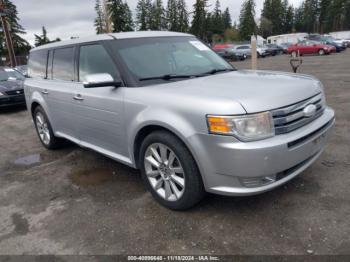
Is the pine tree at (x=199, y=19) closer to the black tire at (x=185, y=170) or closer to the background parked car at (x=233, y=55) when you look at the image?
the background parked car at (x=233, y=55)

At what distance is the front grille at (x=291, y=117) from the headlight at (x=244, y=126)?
3.6 inches

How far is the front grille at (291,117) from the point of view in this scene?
2.82 metres

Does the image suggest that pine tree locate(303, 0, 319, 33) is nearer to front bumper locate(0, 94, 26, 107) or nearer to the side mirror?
front bumper locate(0, 94, 26, 107)

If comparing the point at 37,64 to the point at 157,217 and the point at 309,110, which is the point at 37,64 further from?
the point at 309,110

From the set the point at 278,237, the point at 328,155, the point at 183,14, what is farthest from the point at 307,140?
the point at 183,14

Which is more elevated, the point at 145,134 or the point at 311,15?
the point at 311,15

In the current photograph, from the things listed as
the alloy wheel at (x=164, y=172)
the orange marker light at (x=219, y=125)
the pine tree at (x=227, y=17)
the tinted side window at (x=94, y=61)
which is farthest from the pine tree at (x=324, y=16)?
the orange marker light at (x=219, y=125)

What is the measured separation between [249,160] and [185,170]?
25.7 inches

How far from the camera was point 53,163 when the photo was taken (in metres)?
5.20

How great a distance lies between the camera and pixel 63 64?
4805mm

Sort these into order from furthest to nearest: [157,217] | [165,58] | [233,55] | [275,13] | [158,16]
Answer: [275,13] < [158,16] < [233,55] < [165,58] < [157,217]

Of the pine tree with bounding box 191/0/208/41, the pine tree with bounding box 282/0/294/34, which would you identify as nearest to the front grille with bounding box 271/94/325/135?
the pine tree with bounding box 191/0/208/41

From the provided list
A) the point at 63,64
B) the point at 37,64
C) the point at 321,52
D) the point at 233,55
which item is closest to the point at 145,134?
the point at 63,64

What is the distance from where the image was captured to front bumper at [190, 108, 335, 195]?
270 cm
